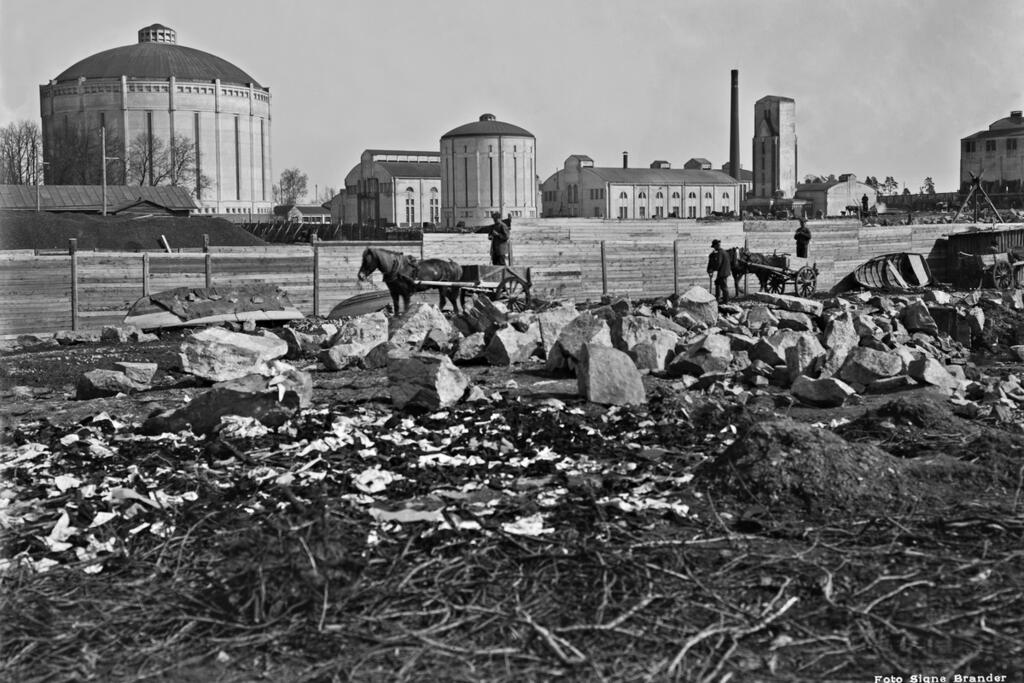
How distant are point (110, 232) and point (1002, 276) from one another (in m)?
27.3

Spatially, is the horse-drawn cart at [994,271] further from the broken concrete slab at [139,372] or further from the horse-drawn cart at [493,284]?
the broken concrete slab at [139,372]

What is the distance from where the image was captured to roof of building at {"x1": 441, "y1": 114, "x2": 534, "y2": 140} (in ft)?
287

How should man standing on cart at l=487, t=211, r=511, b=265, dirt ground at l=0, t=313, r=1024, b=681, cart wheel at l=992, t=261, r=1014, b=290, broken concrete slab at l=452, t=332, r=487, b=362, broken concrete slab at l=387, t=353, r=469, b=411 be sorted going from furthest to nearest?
cart wheel at l=992, t=261, r=1014, b=290 < man standing on cart at l=487, t=211, r=511, b=265 < broken concrete slab at l=452, t=332, r=487, b=362 < broken concrete slab at l=387, t=353, r=469, b=411 < dirt ground at l=0, t=313, r=1024, b=681

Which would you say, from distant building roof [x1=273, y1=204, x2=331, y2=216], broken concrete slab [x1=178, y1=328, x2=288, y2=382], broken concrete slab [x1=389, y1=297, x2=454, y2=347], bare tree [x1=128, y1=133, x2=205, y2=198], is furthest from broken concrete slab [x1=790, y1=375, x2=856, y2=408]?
distant building roof [x1=273, y1=204, x2=331, y2=216]

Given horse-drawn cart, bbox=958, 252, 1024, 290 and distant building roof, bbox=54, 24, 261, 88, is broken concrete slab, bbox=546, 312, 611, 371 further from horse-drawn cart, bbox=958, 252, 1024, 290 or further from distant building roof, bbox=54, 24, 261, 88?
distant building roof, bbox=54, 24, 261, 88

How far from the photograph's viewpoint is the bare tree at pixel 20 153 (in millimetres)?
70438

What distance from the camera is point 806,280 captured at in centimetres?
2903

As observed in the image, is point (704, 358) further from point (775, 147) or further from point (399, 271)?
point (775, 147)

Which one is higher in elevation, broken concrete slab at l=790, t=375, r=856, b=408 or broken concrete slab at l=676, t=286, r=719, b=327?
broken concrete slab at l=676, t=286, r=719, b=327

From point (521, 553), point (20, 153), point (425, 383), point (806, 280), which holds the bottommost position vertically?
point (521, 553)

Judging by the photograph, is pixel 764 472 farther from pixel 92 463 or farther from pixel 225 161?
pixel 225 161

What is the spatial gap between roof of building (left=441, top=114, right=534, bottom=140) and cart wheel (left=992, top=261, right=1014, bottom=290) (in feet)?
192

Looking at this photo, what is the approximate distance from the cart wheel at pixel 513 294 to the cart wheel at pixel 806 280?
7.89m

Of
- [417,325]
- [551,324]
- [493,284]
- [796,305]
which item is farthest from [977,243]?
[417,325]
